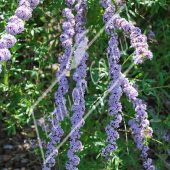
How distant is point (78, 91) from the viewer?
8.38 feet

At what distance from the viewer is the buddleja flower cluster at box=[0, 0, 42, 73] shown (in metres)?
2.24

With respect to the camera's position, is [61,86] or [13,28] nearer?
[13,28]

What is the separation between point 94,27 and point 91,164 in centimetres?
129

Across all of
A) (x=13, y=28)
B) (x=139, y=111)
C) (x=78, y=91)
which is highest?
(x=13, y=28)

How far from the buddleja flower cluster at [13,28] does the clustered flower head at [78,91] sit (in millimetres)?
426

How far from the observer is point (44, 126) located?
320 cm

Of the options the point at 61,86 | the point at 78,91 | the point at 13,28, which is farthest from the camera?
the point at 61,86

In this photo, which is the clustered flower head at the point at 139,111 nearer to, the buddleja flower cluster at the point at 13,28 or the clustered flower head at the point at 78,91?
the clustered flower head at the point at 78,91

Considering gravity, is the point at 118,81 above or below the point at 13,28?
below

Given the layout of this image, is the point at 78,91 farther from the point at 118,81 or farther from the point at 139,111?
the point at 139,111

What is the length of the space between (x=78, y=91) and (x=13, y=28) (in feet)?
2.08

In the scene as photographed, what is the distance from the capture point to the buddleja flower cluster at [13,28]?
224 cm

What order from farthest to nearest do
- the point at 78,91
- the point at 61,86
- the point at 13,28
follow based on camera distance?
the point at 61,86, the point at 78,91, the point at 13,28

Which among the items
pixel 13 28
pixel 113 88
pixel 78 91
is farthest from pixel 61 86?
pixel 13 28
